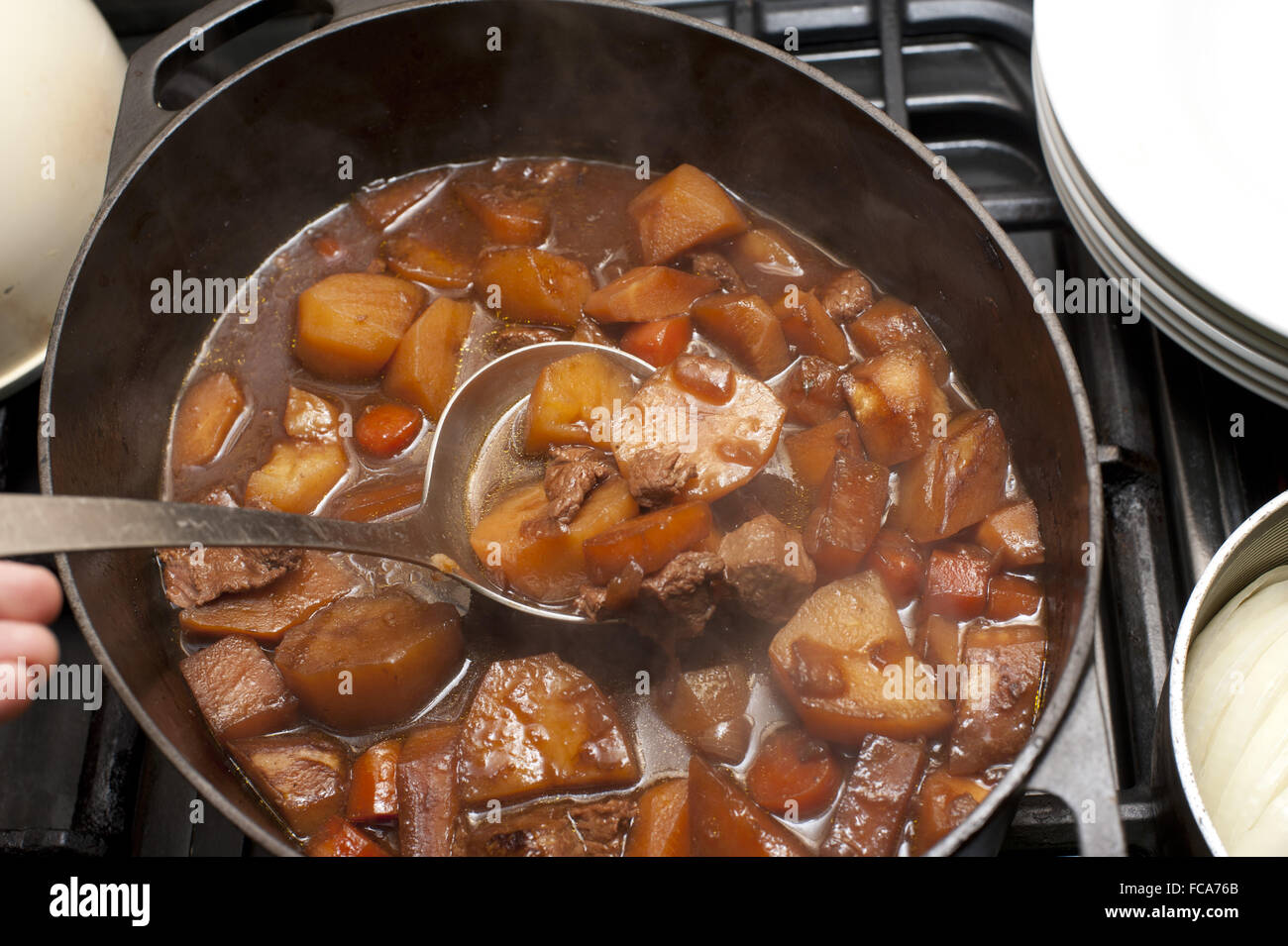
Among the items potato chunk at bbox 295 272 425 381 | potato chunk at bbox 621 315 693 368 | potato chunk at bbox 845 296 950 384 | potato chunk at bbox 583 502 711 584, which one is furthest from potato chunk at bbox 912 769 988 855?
potato chunk at bbox 295 272 425 381

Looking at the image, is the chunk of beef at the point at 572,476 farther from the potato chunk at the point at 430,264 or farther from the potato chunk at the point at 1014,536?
the potato chunk at the point at 1014,536

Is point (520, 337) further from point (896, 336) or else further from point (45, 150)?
point (45, 150)

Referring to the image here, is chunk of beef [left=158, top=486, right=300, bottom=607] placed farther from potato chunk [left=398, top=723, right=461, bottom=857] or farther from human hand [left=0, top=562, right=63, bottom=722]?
potato chunk [left=398, top=723, right=461, bottom=857]

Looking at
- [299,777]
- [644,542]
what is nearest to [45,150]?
[299,777]

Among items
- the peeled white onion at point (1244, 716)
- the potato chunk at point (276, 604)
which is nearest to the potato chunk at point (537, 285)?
the potato chunk at point (276, 604)
